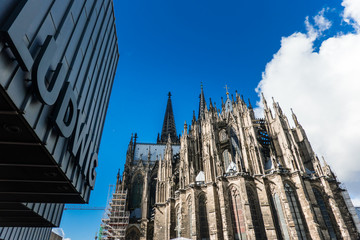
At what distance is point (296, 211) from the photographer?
21.8m

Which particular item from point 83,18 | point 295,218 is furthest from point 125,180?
point 83,18

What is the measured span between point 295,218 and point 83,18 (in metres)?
24.0

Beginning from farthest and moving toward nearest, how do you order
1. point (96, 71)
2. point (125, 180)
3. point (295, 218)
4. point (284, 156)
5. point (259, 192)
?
point (125, 180) → point (284, 156) → point (259, 192) → point (295, 218) → point (96, 71)

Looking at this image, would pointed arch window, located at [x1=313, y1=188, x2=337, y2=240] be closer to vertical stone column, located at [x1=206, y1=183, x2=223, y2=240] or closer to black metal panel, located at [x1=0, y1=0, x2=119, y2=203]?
vertical stone column, located at [x1=206, y1=183, x2=223, y2=240]

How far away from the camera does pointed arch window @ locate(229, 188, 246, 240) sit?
2102cm

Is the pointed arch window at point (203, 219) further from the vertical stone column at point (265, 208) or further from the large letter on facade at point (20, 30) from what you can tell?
the large letter on facade at point (20, 30)

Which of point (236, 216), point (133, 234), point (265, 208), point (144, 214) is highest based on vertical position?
point (144, 214)

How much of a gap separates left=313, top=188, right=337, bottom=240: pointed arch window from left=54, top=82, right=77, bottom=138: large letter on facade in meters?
25.9

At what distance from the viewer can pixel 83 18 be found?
32.3ft

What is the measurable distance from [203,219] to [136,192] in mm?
21401

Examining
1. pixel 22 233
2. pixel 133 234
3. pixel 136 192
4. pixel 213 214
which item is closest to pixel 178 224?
pixel 213 214

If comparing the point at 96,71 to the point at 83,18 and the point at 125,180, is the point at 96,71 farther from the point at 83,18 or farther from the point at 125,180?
the point at 125,180

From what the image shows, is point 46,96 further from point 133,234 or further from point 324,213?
point 133,234

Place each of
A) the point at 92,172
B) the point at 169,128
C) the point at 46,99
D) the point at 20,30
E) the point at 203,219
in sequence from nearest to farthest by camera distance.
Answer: the point at 20,30, the point at 46,99, the point at 92,172, the point at 203,219, the point at 169,128
